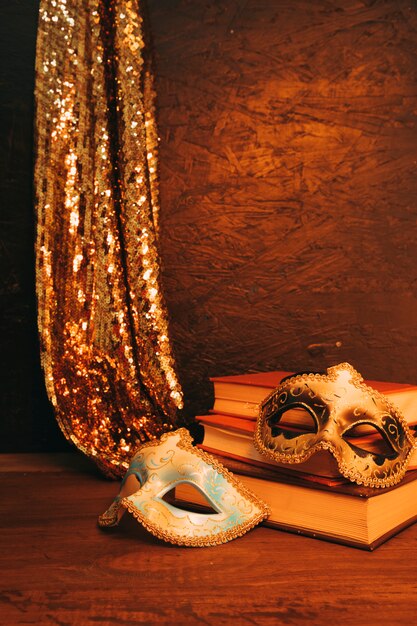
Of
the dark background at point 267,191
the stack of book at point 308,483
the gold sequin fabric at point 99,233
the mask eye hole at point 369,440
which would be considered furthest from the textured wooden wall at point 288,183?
the mask eye hole at point 369,440

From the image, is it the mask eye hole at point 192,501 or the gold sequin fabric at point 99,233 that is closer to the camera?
the mask eye hole at point 192,501

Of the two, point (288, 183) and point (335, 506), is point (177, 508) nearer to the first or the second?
point (335, 506)

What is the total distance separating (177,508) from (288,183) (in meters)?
0.81

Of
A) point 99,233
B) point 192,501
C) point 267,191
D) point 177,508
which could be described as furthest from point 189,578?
point 267,191

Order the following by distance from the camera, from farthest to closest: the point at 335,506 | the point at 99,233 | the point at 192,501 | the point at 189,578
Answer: the point at 99,233 → the point at 192,501 → the point at 335,506 → the point at 189,578

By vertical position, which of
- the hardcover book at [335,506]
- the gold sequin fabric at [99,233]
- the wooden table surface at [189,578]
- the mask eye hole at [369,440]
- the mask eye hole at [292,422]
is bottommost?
the wooden table surface at [189,578]

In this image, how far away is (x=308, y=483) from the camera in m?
0.82

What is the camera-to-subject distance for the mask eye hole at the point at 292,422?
83 centimetres

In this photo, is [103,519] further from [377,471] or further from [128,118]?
[128,118]

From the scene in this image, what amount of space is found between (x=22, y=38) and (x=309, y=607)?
1.28 meters

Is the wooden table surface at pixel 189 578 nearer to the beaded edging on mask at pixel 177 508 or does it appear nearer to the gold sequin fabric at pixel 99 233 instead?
the beaded edging on mask at pixel 177 508

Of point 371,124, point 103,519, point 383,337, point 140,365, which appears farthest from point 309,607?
point 371,124

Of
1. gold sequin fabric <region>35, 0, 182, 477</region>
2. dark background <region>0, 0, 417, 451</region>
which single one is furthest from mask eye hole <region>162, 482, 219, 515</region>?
dark background <region>0, 0, 417, 451</region>

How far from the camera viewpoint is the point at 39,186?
49.3 inches
